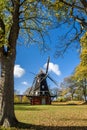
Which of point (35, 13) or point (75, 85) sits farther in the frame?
point (75, 85)

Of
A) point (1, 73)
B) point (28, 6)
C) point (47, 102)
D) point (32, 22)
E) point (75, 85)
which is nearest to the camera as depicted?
point (1, 73)

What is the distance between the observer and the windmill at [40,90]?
3782 inches

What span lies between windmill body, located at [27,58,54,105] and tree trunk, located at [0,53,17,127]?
7415 centimetres

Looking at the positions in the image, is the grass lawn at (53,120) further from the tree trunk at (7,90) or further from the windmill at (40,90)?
the windmill at (40,90)

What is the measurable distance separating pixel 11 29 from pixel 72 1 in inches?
155

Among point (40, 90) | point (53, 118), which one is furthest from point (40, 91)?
point (53, 118)

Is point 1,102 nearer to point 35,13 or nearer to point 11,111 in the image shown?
point 11,111

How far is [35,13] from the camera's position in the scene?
23.5m

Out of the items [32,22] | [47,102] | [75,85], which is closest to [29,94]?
[47,102]

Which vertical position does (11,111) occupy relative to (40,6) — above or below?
below

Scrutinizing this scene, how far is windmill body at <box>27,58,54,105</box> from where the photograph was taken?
315 feet

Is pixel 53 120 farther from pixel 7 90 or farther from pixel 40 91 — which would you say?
pixel 40 91

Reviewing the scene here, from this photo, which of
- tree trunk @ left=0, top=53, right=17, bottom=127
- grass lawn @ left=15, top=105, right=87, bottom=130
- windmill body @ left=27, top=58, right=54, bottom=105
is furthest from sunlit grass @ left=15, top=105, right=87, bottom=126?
windmill body @ left=27, top=58, right=54, bottom=105

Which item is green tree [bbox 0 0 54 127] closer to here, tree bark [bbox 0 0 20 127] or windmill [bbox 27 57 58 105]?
tree bark [bbox 0 0 20 127]
